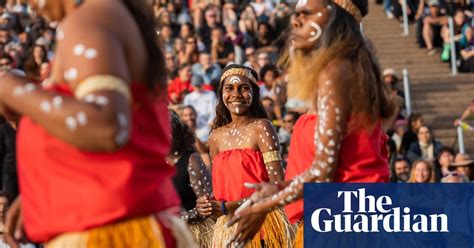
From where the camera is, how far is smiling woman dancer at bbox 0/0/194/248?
3.16 m

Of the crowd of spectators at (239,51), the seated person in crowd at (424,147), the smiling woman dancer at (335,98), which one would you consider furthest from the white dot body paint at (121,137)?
the seated person in crowd at (424,147)

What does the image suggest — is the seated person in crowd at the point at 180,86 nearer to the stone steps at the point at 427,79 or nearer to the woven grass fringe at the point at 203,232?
the stone steps at the point at 427,79

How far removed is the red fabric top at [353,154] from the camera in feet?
14.4

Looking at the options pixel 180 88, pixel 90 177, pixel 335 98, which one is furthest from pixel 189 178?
pixel 180 88

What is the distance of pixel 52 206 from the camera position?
11.1 feet

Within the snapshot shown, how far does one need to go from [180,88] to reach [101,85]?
1264 cm

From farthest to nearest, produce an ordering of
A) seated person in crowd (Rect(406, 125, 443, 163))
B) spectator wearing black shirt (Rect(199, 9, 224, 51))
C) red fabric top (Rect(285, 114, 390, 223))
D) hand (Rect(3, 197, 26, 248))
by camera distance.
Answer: spectator wearing black shirt (Rect(199, 9, 224, 51)), seated person in crowd (Rect(406, 125, 443, 163)), red fabric top (Rect(285, 114, 390, 223)), hand (Rect(3, 197, 26, 248))

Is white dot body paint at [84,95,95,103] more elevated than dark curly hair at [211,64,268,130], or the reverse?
dark curly hair at [211,64,268,130]

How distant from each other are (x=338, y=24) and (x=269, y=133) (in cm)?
289

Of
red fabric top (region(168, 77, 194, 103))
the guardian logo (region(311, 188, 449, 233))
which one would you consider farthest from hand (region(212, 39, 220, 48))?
the guardian logo (region(311, 188, 449, 233))

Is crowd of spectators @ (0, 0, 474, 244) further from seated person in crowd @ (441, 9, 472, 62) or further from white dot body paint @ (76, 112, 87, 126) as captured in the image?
white dot body paint @ (76, 112, 87, 126)

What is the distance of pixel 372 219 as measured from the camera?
6.11 meters

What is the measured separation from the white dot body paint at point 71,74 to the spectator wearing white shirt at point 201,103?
1100 cm

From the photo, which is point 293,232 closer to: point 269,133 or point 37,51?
point 269,133
